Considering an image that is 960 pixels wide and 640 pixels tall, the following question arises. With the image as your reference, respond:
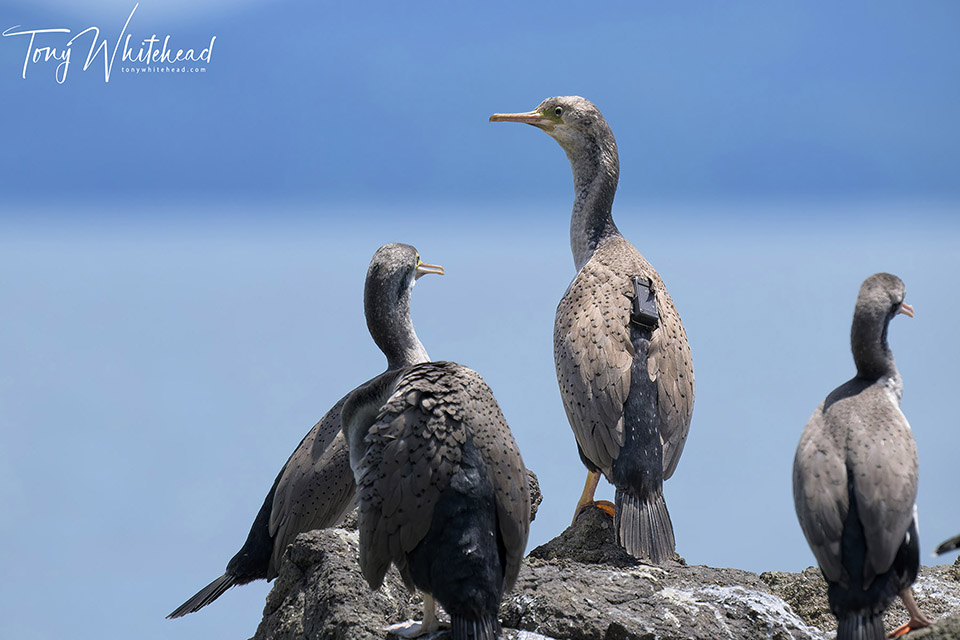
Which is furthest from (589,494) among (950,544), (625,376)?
(950,544)

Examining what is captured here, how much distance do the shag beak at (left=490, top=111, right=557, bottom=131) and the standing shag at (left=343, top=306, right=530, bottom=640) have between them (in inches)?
130

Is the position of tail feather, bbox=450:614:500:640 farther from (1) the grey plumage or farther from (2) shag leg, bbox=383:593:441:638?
(2) shag leg, bbox=383:593:441:638

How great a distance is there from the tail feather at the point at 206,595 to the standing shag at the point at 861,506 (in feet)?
12.3

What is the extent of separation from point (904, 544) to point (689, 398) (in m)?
2.26

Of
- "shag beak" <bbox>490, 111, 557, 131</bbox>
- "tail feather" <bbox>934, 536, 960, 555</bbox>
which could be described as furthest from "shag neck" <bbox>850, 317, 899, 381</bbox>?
"shag beak" <bbox>490, 111, 557, 131</bbox>

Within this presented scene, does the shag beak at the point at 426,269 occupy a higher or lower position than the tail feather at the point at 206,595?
higher

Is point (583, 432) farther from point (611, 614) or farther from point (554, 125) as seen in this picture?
point (554, 125)

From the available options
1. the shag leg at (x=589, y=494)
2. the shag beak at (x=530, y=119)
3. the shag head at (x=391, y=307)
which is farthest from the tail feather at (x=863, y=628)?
the shag beak at (x=530, y=119)

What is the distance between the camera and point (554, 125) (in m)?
8.12

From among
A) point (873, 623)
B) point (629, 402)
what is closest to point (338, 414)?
point (629, 402)

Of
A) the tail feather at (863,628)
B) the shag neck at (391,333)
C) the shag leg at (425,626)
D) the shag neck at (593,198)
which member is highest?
the shag neck at (593,198)

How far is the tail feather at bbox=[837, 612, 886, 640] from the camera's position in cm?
458

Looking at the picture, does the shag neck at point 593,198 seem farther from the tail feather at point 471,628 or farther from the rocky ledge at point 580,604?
the tail feather at point 471,628

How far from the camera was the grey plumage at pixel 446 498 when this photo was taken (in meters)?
Answer: 4.94
